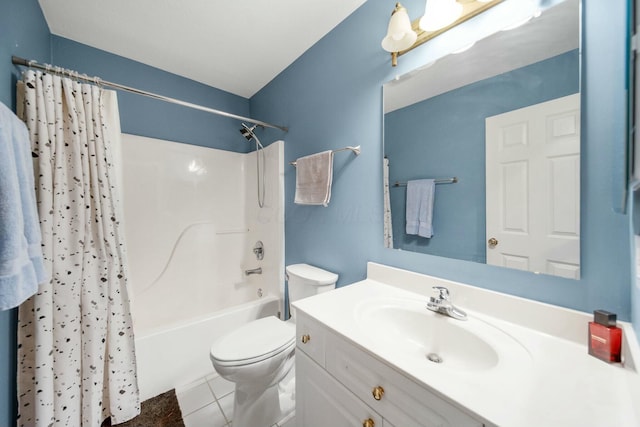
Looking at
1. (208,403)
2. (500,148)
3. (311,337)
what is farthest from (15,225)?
(500,148)

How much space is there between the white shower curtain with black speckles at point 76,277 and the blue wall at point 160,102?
2.14 feet

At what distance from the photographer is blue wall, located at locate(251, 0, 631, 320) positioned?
2.22 feet

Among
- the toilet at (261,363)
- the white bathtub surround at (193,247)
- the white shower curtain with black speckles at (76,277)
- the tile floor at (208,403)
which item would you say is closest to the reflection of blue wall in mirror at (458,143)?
the toilet at (261,363)

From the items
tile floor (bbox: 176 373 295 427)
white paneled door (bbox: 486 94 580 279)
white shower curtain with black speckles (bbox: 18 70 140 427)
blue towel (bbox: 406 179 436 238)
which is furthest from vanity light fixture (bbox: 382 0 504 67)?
tile floor (bbox: 176 373 295 427)

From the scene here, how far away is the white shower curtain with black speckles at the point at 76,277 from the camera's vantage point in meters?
1.07

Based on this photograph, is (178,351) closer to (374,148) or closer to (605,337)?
(374,148)

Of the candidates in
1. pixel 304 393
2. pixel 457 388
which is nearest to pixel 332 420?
pixel 304 393

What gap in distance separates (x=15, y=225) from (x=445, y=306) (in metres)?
1.44

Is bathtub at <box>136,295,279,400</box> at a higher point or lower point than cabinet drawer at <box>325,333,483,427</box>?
lower

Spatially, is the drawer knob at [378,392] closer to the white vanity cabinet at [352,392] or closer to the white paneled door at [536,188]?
the white vanity cabinet at [352,392]

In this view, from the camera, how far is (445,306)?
88 centimetres

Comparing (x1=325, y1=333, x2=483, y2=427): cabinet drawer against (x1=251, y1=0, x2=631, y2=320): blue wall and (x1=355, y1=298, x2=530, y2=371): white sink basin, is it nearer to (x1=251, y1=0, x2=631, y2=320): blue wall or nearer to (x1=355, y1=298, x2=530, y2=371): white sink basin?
(x1=355, y1=298, x2=530, y2=371): white sink basin

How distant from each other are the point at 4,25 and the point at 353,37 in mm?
1578

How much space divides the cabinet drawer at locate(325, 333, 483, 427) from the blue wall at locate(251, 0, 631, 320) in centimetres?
56
